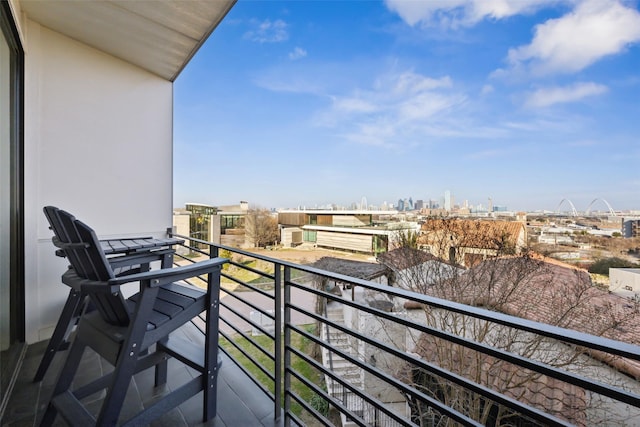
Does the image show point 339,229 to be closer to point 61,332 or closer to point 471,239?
point 471,239

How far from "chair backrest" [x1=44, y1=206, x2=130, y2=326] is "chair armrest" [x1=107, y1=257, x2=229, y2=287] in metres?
0.07

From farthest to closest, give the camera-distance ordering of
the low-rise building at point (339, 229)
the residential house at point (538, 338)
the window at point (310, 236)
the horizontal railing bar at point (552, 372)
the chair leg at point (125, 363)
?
the window at point (310, 236) < the low-rise building at point (339, 229) < the residential house at point (538, 338) < the chair leg at point (125, 363) < the horizontal railing bar at point (552, 372)

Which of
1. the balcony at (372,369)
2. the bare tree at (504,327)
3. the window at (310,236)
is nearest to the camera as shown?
the balcony at (372,369)

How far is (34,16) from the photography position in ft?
7.28

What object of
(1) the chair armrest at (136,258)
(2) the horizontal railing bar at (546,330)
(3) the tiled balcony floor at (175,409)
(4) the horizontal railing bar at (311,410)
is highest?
(2) the horizontal railing bar at (546,330)

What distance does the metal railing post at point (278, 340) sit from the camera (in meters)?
1.36

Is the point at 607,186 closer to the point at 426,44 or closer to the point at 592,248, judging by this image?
the point at 592,248

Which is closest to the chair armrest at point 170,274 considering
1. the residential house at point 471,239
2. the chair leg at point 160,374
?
the chair leg at point 160,374

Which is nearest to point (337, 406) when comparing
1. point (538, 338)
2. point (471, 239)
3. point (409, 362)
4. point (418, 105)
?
point (409, 362)

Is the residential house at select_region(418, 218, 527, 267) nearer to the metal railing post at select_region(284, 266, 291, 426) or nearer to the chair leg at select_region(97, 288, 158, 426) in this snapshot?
the metal railing post at select_region(284, 266, 291, 426)

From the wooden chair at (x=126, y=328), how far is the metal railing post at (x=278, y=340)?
25 cm

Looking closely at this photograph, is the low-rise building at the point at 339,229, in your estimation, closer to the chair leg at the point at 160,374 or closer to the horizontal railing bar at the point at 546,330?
the chair leg at the point at 160,374

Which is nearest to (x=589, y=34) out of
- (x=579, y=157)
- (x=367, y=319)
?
(x=579, y=157)

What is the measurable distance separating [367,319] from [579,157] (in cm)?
1082
